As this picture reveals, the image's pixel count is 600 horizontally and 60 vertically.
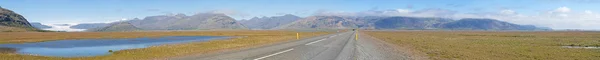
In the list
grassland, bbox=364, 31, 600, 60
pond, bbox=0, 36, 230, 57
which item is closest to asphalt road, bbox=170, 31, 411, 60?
grassland, bbox=364, 31, 600, 60

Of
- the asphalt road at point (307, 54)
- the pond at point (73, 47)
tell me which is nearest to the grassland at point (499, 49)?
the asphalt road at point (307, 54)

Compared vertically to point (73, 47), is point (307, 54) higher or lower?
higher

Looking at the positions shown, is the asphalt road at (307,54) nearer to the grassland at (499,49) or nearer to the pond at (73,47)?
the grassland at (499,49)

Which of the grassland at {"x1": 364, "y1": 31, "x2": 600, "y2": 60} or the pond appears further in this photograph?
the pond

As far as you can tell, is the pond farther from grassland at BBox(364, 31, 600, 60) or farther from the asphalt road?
grassland at BBox(364, 31, 600, 60)

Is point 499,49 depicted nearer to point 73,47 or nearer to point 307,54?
point 307,54

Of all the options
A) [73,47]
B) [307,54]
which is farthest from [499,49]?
[73,47]

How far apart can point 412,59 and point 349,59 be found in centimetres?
397

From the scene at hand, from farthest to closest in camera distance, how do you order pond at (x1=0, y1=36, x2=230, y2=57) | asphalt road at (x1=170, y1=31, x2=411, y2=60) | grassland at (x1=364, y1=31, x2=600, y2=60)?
pond at (x1=0, y1=36, x2=230, y2=57), grassland at (x1=364, y1=31, x2=600, y2=60), asphalt road at (x1=170, y1=31, x2=411, y2=60)

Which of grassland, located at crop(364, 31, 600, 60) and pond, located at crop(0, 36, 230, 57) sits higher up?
pond, located at crop(0, 36, 230, 57)

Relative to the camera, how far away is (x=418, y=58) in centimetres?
2847

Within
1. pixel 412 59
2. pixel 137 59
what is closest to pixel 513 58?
pixel 412 59

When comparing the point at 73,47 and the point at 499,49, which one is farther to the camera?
the point at 73,47

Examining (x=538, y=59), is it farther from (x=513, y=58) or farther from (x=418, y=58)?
(x=418, y=58)
